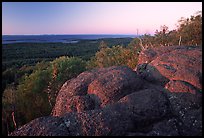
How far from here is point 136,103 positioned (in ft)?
14.0

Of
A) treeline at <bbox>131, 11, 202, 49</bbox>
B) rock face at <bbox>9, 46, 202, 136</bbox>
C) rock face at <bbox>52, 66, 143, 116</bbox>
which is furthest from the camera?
treeline at <bbox>131, 11, 202, 49</bbox>

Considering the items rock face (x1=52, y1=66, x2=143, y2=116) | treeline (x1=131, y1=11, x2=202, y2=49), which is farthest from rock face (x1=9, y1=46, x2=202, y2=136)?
treeline (x1=131, y1=11, x2=202, y2=49)

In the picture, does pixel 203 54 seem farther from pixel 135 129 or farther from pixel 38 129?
pixel 38 129

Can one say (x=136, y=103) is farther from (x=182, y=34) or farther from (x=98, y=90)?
(x=182, y=34)

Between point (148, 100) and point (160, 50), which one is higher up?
point (160, 50)

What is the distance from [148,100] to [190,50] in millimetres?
2248

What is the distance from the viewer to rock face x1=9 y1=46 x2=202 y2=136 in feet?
13.1

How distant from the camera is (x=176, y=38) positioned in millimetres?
14906

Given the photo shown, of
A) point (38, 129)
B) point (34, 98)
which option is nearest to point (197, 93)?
point (38, 129)

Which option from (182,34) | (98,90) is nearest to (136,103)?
(98,90)

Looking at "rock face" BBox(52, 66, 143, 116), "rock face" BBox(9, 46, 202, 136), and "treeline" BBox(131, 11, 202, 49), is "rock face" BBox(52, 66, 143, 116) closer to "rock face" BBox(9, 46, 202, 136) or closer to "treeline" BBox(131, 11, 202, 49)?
"rock face" BBox(9, 46, 202, 136)

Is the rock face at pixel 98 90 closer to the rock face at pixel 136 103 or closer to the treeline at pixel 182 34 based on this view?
the rock face at pixel 136 103

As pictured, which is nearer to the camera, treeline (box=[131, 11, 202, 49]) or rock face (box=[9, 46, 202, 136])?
rock face (box=[9, 46, 202, 136])

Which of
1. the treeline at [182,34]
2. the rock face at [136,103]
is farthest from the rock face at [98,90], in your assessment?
the treeline at [182,34]
